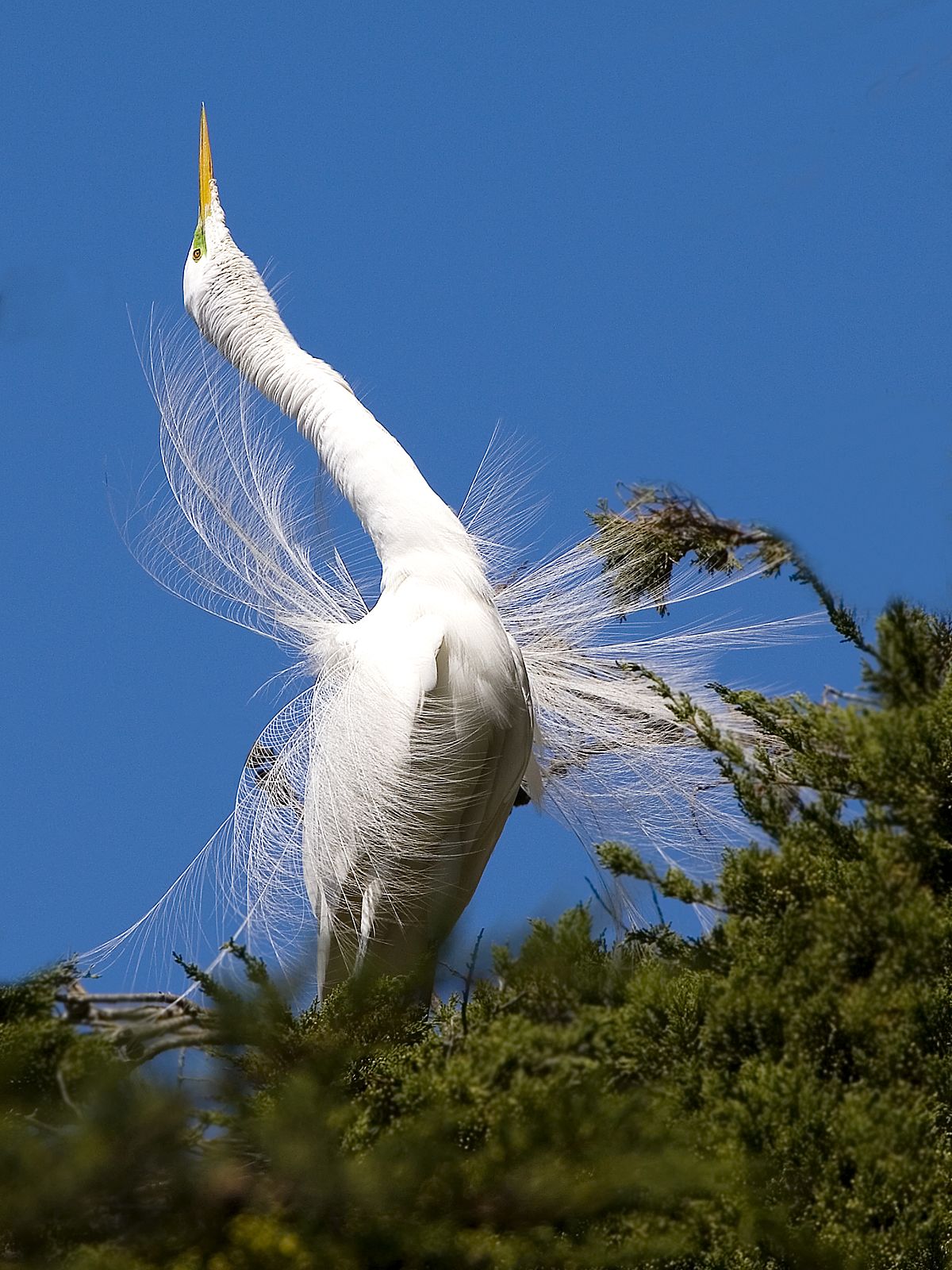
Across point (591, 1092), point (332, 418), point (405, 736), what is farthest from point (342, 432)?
point (591, 1092)

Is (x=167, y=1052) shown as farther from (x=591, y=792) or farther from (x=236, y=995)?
(x=591, y=792)

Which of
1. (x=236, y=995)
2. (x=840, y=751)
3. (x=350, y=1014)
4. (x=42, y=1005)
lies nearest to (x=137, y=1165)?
(x=42, y=1005)

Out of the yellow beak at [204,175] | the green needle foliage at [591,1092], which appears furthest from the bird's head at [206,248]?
the green needle foliage at [591,1092]

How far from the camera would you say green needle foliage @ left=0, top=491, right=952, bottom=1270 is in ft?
8.69

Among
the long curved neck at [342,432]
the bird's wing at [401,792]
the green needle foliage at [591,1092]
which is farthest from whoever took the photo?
the long curved neck at [342,432]

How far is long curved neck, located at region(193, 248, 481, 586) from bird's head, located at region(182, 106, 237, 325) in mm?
70

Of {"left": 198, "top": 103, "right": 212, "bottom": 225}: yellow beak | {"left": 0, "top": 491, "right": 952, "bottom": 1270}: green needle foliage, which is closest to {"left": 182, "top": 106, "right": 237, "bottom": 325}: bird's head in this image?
{"left": 198, "top": 103, "right": 212, "bottom": 225}: yellow beak

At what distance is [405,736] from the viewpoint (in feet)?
14.1

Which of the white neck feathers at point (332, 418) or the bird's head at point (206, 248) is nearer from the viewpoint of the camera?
the white neck feathers at point (332, 418)

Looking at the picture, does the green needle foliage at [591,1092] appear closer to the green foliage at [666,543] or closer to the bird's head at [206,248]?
the green foliage at [666,543]

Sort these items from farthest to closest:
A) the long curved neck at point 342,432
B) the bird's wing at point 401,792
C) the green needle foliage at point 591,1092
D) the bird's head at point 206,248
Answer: the bird's head at point 206,248 → the long curved neck at point 342,432 → the bird's wing at point 401,792 → the green needle foliage at point 591,1092

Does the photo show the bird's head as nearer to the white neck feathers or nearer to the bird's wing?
the white neck feathers

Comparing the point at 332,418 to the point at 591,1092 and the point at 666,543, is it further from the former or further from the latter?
the point at 591,1092

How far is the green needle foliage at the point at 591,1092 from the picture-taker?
2648 millimetres
